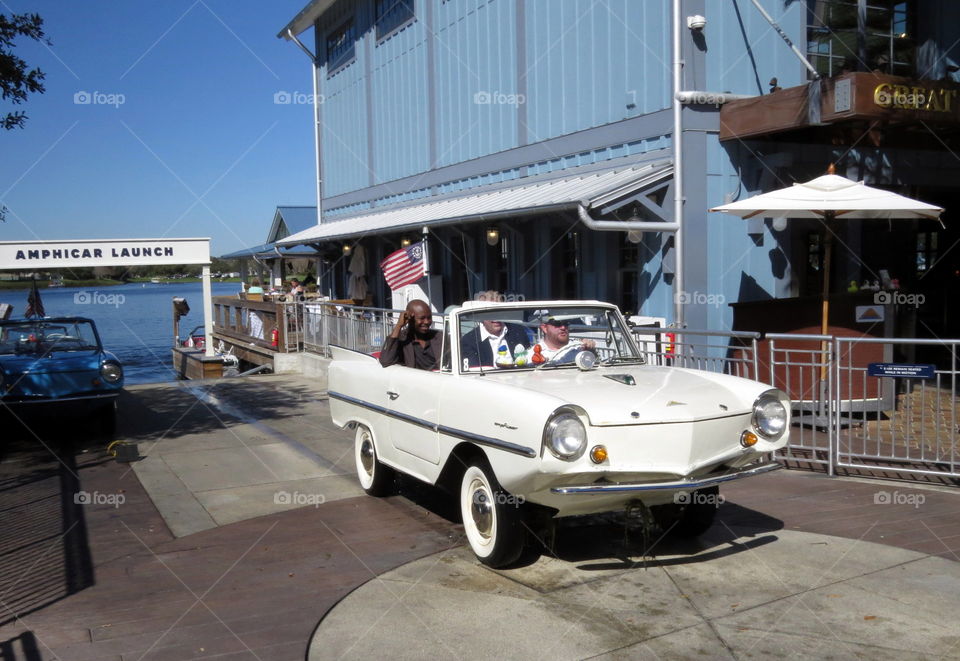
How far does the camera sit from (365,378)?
727 cm

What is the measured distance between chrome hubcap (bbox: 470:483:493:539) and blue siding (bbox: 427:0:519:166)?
1112 centimetres

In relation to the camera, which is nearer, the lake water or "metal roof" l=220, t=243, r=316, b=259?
the lake water

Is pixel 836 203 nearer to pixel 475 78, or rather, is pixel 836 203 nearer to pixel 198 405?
pixel 475 78

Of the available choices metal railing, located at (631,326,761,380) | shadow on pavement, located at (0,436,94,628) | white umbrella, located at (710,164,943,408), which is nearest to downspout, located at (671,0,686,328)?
metal railing, located at (631,326,761,380)

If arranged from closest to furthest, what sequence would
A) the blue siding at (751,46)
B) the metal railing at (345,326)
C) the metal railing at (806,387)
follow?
the metal railing at (806,387) → the blue siding at (751,46) → the metal railing at (345,326)

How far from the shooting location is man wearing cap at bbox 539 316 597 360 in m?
6.26

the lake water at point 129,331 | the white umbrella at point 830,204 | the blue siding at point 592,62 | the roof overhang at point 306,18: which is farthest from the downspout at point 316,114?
the white umbrella at point 830,204

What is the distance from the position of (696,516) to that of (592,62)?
9.16 metres

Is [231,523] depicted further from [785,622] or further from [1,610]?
[785,622]

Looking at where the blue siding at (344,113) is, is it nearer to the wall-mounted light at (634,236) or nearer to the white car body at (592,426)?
the wall-mounted light at (634,236)

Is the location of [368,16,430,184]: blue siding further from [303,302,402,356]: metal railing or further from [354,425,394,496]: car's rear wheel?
[354,425,394,496]: car's rear wheel

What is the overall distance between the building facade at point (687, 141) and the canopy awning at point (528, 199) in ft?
0.16

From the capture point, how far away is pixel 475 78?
55.8 ft

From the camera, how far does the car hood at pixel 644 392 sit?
505 cm
